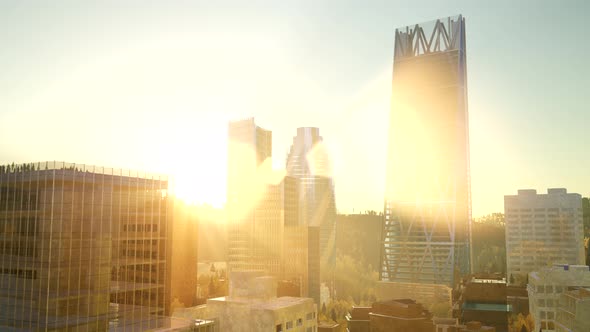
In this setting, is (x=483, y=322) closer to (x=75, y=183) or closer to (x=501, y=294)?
(x=501, y=294)

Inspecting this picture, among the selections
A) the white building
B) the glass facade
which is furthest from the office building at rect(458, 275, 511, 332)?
the glass facade

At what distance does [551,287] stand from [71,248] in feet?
487

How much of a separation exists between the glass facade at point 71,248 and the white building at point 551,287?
129m

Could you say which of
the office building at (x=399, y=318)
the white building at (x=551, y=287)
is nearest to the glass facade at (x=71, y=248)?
the office building at (x=399, y=318)

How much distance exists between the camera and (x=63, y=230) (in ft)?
240

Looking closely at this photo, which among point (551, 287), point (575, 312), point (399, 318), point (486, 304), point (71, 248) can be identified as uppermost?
point (71, 248)

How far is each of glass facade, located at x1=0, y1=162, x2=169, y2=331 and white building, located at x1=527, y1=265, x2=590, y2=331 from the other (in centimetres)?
12944

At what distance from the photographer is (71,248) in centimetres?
7394

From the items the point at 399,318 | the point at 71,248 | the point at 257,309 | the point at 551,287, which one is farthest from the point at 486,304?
the point at 71,248

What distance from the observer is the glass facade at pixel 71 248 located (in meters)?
72.0

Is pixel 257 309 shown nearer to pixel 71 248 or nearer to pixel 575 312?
pixel 71 248

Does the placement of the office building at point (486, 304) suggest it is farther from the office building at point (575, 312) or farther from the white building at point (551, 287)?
the office building at point (575, 312)

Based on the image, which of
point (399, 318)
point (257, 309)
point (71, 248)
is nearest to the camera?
point (71, 248)

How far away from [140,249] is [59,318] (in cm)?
1828
